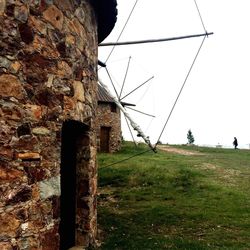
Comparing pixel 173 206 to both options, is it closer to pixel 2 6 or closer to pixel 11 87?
pixel 11 87

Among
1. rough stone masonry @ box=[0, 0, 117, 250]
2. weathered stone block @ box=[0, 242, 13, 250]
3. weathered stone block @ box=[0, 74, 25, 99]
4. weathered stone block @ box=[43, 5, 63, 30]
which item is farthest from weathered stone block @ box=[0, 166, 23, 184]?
weathered stone block @ box=[43, 5, 63, 30]

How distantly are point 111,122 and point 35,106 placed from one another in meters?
20.9

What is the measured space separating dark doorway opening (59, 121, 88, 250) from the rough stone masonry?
751 millimetres

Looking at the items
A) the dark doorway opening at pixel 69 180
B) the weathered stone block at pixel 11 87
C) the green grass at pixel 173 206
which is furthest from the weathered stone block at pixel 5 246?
the green grass at pixel 173 206

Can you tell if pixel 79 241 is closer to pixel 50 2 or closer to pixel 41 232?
pixel 41 232

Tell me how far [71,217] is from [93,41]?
9.80ft

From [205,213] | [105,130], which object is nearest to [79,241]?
[205,213]

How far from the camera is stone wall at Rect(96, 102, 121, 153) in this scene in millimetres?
25109

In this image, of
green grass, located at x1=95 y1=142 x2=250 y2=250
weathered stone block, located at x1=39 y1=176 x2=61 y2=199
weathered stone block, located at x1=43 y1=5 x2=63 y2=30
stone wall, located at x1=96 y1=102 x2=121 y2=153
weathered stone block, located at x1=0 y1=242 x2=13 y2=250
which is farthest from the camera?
→ stone wall, located at x1=96 y1=102 x2=121 y2=153

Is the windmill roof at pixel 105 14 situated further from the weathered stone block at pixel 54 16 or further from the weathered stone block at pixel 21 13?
the weathered stone block at pixel 21 13

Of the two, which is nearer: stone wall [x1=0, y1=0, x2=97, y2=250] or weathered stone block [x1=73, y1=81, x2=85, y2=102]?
stone wall [x1=0, y1=0, x2=97, y2=250]

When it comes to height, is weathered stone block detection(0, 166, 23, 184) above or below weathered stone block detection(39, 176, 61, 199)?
above

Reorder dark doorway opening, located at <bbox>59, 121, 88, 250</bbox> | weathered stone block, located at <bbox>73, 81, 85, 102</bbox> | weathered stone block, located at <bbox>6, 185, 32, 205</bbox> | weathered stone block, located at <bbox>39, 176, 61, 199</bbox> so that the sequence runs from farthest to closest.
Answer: dark doorway opening, located at <bbox>59, 121, 88, 250</bbox> < weathered stone block, located at <bbox>73, 81, 85, 102</bbox> < weathered stone block, located at <bbox>39, 176, 61, 199</bbox> < weathered stone block, located at <bbox>6, 185, 32, 205</bbox>

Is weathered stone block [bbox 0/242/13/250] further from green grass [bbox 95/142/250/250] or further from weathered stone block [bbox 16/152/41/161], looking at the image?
green grass [bbox 95/142/250/250]
